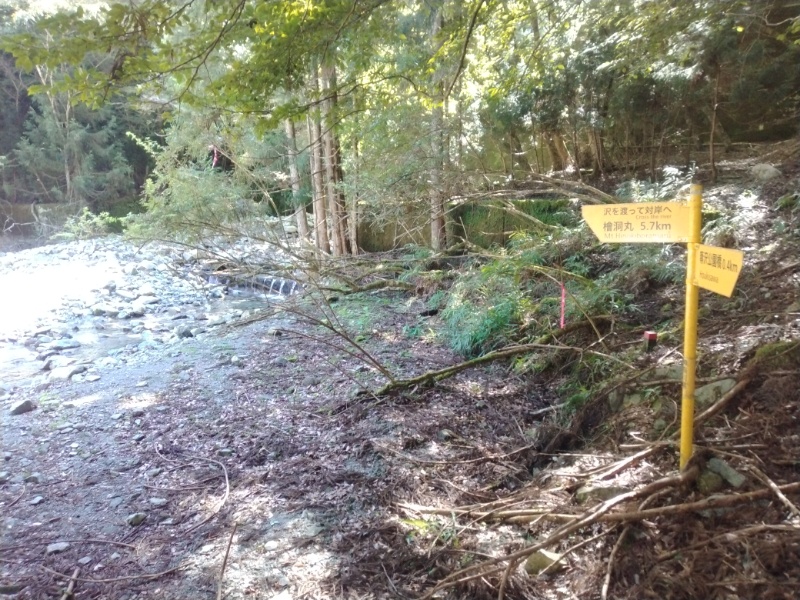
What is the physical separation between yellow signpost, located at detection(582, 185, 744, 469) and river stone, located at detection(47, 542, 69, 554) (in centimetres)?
330

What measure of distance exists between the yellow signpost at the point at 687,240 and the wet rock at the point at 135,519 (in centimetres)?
303

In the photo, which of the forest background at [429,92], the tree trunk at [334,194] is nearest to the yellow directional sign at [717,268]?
the forest background at [429,92]

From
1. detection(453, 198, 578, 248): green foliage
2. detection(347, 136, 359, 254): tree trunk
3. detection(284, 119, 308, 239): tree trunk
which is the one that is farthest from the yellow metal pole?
detection(284, 119, 308, 239): tree trunk

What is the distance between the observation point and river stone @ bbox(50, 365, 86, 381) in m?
6.37

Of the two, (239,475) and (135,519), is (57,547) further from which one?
(239,475)

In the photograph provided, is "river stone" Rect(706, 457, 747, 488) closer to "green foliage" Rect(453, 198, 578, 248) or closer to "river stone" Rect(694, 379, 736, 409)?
"river stone" Rect(694, 379, 736, 409)

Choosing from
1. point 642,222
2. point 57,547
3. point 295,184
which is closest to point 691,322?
point 642,222

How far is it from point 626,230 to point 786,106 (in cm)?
700

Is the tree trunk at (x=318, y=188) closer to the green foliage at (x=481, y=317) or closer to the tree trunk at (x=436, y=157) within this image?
the tree trunk at (x=436, y=157)

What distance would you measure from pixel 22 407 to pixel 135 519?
123 inches

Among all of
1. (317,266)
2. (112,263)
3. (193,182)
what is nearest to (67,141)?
(112,263)

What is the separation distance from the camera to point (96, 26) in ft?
9.56

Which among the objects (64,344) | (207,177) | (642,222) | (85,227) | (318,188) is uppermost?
(207,177)

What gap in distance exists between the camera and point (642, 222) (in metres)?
2.16
